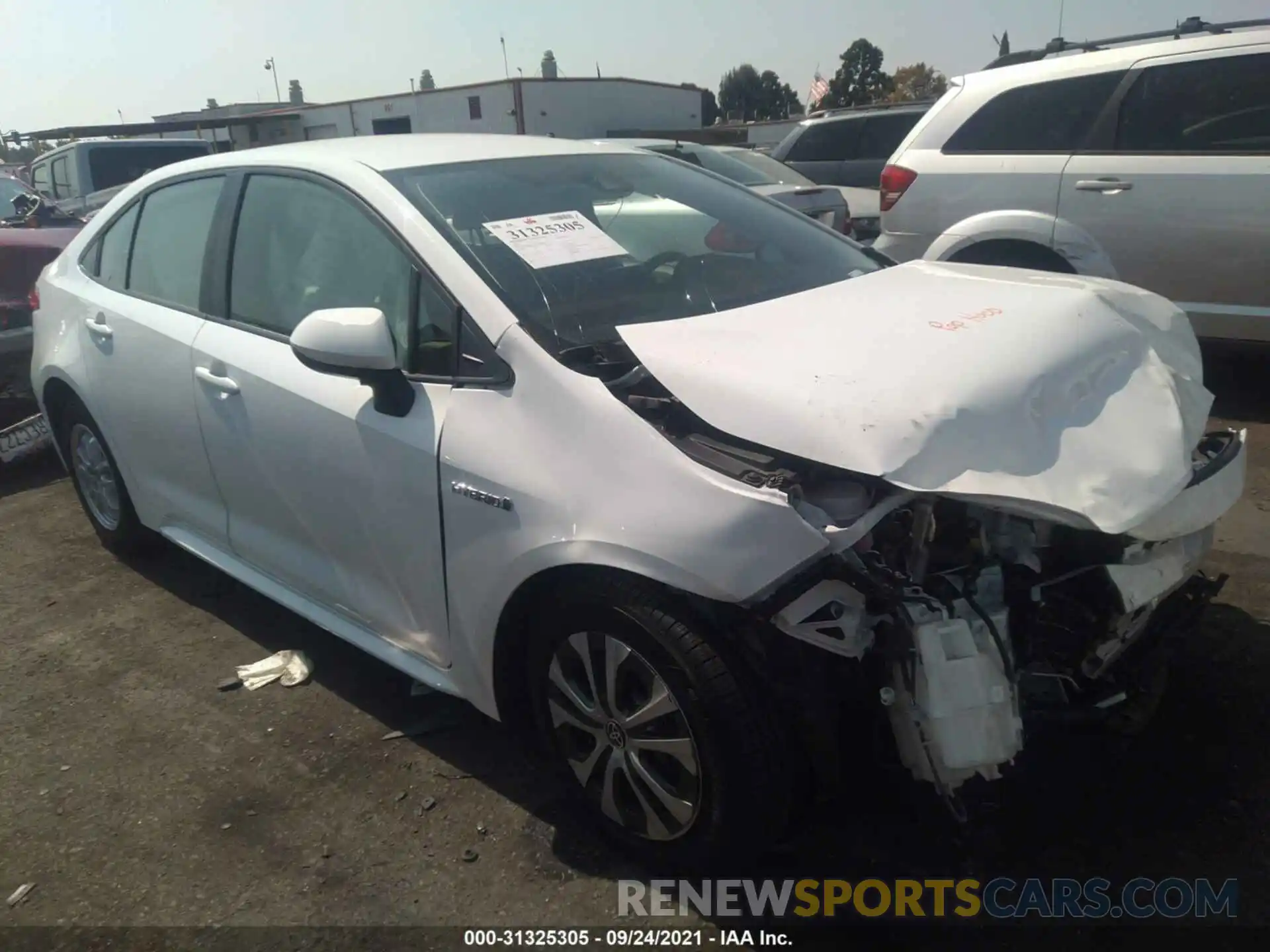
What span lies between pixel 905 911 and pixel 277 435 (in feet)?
6.97

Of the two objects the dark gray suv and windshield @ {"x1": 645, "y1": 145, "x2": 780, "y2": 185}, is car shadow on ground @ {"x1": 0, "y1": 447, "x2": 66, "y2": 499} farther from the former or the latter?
the dark gray suv

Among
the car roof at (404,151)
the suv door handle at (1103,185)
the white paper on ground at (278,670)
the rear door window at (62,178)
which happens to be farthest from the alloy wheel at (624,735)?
the rear door window at (62,178)

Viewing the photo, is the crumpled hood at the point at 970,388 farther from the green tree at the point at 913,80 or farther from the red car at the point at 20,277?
the green tree at the point at 913,80

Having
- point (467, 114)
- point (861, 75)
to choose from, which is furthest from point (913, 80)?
point (467, 114)

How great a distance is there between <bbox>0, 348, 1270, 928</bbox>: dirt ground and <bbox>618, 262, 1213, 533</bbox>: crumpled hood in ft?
2.52

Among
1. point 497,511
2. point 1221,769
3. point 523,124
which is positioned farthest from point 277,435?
point 523,124

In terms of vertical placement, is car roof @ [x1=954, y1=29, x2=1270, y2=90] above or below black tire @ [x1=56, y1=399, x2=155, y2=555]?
above

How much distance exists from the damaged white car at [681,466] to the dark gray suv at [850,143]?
28.1 feet

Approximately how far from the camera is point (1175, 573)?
2.38 m

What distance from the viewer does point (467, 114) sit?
1320 inches


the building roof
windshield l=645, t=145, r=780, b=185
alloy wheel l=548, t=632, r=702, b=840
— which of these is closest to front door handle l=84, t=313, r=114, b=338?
alloy wheel l=548, t=632, r=702, b=840

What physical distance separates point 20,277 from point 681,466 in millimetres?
6009

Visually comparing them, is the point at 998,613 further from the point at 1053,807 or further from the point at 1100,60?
the point at 1100,60

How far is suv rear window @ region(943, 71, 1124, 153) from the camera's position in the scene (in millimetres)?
5500
